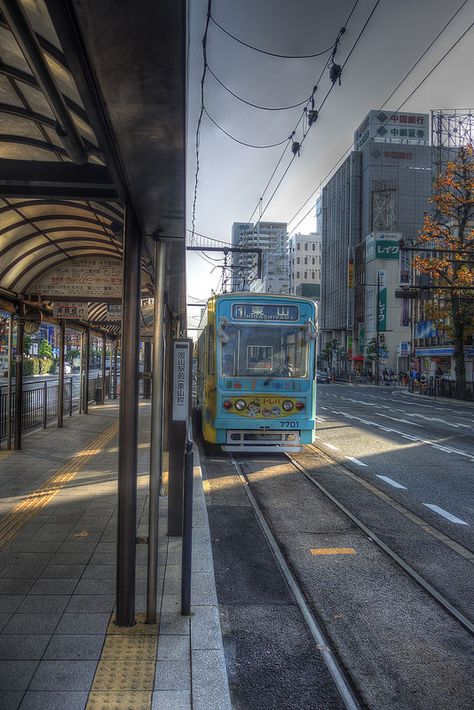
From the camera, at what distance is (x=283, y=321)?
32.0 feet

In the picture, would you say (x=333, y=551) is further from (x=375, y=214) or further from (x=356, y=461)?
(x=375, y=214)

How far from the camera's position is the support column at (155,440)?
3.74 m

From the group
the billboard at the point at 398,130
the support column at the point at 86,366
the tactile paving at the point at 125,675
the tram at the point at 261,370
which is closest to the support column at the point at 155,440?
the tactile paving at the point at 125,675

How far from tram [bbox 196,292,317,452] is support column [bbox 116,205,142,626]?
19.2ft

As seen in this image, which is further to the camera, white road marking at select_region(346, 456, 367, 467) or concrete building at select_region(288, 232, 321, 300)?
concrete building at select_region(288, 232, 321, 300)

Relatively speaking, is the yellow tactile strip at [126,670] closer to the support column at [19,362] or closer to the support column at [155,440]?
the support column at [155,440]

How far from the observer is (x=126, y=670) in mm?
3123

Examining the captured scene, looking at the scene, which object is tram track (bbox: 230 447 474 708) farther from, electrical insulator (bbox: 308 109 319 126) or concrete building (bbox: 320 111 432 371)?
concrete building (bbox: 320 111 432 371)

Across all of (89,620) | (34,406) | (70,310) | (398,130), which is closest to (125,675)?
(89,620)

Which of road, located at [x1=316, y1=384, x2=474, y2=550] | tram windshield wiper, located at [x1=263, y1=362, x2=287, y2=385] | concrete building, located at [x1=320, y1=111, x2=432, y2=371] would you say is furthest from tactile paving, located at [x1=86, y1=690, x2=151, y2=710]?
concrete building, located at [x1=320, y1=111, x2=432, y2=371]

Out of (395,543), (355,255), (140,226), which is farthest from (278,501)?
(355,255)

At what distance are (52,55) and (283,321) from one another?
22.5ft

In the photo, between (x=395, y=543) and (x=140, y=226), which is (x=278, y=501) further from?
(x=140, y=226)

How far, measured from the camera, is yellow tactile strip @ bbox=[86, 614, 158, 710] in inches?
112
